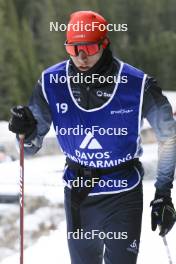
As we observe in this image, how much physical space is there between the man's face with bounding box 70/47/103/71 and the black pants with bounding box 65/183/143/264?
24.3 inches

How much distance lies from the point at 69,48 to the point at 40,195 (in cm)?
644

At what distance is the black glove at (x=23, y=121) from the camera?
8.75 ft

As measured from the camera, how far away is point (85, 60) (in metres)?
2.59

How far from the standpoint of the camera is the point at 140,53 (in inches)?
2249

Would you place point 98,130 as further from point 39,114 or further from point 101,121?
point 39,114

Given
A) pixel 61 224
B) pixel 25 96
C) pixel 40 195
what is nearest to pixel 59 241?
pixel 61 224

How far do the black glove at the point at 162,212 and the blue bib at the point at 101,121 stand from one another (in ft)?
0.80

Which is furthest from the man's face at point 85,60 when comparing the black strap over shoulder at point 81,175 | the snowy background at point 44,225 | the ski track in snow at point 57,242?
the snowy background at point 44,225

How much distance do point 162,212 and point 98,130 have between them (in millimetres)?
590

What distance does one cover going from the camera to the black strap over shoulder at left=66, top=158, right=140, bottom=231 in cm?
273

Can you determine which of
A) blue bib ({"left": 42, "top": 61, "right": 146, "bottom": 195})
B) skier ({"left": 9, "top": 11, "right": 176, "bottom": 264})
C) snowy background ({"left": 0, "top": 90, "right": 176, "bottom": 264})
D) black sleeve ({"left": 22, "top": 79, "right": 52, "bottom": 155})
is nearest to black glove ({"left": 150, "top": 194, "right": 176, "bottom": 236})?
skier ({"left": 9, "top": 11, "right": 176, "bottom": 264})

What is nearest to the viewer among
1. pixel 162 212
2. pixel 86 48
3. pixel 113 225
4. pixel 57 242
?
pixel 86 48

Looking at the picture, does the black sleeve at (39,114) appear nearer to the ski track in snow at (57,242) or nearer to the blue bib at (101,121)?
the blue bib at (101,121)

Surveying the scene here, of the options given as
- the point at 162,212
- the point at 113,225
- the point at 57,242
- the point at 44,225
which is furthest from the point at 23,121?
the point at 44,225
